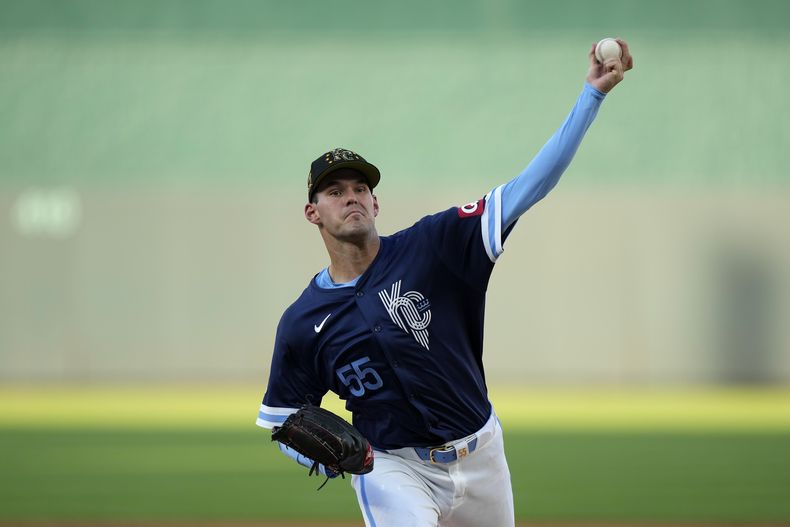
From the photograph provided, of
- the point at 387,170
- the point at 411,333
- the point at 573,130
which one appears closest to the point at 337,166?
the point at 411,333

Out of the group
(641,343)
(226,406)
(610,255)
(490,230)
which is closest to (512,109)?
(610,255)

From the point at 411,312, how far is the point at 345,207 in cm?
49

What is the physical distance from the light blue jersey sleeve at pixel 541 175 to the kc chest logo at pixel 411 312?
0.33m

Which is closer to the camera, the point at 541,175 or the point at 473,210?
the point at 541,175

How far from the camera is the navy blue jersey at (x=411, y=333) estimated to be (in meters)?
4.24

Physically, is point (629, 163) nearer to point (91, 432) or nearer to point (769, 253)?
point (769, 253)

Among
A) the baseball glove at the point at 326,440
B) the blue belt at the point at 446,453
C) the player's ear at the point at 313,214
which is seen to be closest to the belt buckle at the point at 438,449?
the blue belt at the point at 446,453

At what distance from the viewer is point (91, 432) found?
1227 centimetres

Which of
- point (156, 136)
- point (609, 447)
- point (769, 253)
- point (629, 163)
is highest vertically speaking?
point (156, 136)

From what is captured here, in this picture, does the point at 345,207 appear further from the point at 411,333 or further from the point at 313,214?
the point at 411,333

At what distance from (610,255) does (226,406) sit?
715 centimetres

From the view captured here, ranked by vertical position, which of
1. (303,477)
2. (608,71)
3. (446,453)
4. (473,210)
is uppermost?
(608,71)

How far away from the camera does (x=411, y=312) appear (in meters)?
4.25

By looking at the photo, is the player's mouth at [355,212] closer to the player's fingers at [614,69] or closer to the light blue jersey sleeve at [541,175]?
the light blue jersey sleeve at [541,175]
